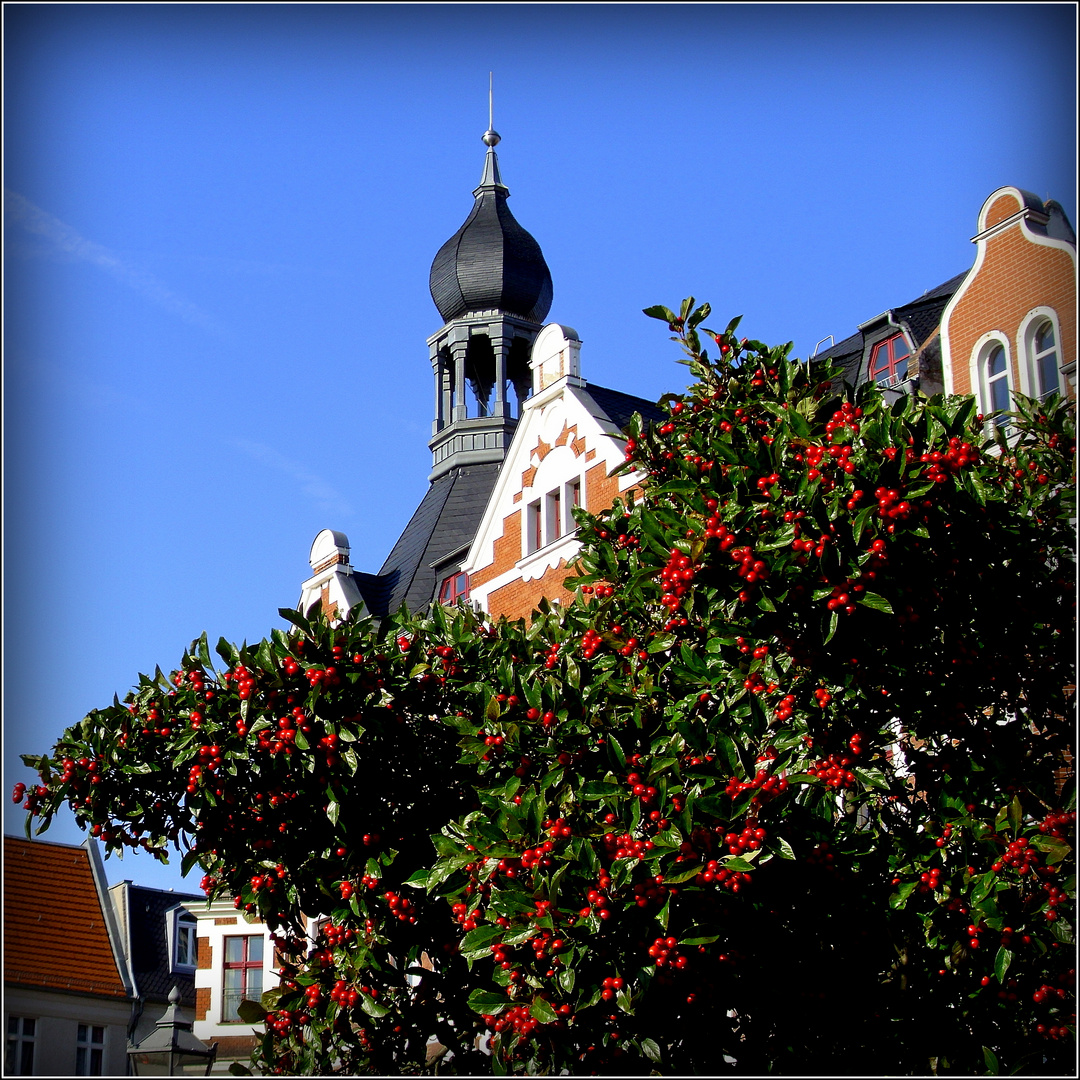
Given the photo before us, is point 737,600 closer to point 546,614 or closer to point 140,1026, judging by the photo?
point 546,614

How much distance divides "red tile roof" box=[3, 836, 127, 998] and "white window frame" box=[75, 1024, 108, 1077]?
83 centimetres

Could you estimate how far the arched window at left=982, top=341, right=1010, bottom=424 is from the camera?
18.8 m

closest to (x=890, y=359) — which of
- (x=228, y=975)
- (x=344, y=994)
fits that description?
(x=344, y=994)

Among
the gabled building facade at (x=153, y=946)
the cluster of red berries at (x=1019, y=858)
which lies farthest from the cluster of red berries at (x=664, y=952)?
the gabled building facade at (x=153, y=946)

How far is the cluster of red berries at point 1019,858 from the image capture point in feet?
34.6

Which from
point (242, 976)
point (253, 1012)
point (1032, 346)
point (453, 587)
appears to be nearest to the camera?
point (253, 1012)

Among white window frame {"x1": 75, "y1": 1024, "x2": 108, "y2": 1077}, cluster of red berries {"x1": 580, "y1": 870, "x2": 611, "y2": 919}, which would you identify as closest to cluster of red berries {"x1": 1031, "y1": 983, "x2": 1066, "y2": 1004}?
cluster of red berries {"x1": 580, "y1": 870, "x2": 611, "y2": 919}

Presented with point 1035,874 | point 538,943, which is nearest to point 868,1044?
point 1035,874

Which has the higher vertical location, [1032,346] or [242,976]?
[1032,346]

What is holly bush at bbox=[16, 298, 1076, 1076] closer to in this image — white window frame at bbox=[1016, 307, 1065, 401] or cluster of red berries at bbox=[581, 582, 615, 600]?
cluster of red berries at bbox=[581, 582, 615, 600]

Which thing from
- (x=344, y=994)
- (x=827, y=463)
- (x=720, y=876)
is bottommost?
(x=344, y=994)

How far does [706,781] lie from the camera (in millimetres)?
10602

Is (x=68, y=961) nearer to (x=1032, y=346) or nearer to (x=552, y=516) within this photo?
(x=552, y=516)

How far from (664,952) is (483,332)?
30.0 metres
